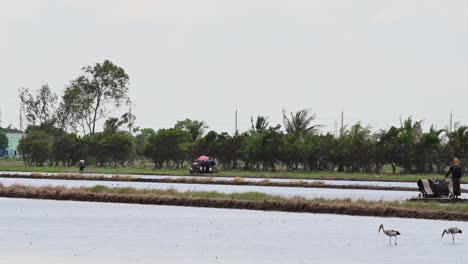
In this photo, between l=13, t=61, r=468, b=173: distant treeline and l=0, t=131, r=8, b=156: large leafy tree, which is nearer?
l=13, t=61, r=468, b=173: distant treeline

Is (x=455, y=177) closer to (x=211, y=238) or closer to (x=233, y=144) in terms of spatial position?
(x=211, y=238)

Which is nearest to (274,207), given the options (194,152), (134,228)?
(134,228)

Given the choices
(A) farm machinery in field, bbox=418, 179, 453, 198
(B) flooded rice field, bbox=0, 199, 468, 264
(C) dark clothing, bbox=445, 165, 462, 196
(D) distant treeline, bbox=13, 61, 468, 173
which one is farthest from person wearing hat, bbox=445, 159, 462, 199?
(D) distant treeline, bbox=13, 61, 468, 173

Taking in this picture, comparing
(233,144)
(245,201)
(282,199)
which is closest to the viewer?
(282,199)

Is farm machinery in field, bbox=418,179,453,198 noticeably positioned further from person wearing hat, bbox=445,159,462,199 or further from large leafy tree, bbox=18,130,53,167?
large leafy tree, bbox=18,130,53,167

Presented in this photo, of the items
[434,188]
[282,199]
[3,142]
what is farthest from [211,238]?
[3,142]

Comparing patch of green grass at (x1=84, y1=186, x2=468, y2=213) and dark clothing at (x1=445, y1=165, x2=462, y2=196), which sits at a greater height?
dark clothing at (x1=445, y1=165, x2=462, y2=196)

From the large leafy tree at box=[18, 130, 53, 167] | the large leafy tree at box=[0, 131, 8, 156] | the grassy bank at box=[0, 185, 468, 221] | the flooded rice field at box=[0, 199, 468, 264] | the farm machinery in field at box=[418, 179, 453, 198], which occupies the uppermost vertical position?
the large leafy tree at box=[0, 131, 8, 156]

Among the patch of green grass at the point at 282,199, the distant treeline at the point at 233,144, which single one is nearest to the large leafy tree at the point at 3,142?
the distant treeline at the point at 233,144

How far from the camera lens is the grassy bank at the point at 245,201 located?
27.8 metres

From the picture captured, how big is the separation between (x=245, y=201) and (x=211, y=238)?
8.70 meters

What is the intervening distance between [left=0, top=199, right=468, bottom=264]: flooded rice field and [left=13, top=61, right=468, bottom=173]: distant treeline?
3553cm

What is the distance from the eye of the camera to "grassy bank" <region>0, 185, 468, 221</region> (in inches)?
1094

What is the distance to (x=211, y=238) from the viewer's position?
22.5m
